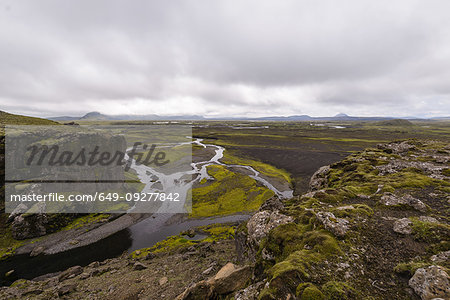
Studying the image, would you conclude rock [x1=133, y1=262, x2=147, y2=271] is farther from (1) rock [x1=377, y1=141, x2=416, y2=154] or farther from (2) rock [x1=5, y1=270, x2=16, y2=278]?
(1) rock [x1=377, y1=141, x2=416, y2=154]

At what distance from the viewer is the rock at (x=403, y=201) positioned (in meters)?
16.0

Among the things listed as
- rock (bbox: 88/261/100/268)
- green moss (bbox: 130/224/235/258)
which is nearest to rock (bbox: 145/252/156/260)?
green moss (bbox: 130/224/235/258)

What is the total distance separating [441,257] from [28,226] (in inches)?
2288

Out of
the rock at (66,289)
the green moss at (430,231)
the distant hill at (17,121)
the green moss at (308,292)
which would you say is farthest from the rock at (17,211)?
the green moss at (430,231)

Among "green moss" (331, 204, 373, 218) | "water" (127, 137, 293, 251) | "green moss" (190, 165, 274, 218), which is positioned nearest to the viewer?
"green moss" (331, 204, 373, 218)

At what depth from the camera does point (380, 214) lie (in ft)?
52.4

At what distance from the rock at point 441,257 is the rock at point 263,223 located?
28.1 ft

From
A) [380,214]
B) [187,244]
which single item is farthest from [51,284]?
[380,214]

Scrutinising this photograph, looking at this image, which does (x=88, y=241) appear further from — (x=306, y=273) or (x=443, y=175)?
(x=443, y=175)

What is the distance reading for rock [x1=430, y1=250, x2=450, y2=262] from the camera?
988cm

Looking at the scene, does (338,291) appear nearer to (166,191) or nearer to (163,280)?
(163,280)

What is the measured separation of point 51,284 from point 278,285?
30880mm

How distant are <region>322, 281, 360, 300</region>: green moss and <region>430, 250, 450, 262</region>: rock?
5.43 meters

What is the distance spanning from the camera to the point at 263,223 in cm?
1869
